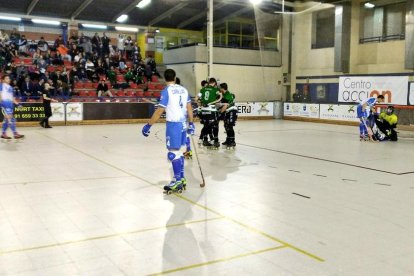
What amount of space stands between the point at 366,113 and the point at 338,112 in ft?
25.9

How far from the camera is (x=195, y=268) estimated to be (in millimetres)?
3854

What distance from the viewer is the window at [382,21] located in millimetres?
23125

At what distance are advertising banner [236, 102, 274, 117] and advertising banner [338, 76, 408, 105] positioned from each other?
4.32 meters

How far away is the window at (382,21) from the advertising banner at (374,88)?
3.86m

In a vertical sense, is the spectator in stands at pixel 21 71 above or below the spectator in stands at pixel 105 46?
below

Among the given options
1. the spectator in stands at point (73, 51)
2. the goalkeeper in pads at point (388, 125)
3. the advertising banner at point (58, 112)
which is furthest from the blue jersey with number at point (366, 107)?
the spectator in stands at point (73, 51)

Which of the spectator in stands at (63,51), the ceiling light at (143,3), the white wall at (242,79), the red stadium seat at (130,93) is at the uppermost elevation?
the ceiling light at (143,3)

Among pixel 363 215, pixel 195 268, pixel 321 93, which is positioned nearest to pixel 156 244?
pixel 195 268

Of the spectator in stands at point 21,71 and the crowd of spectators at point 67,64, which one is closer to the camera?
the crowd of spectators at point 67,64

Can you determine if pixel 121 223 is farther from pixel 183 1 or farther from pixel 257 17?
pixel 183 1

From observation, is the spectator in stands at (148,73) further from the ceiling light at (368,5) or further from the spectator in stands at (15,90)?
the ceiling light at (368,5)

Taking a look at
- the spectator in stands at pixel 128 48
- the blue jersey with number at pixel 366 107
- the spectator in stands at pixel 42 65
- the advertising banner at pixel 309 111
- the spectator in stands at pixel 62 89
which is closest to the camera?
the blue jersey with number at pixel 366 107

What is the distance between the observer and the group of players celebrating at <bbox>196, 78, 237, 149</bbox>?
11.3 m

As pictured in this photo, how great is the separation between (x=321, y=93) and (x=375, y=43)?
13.3ft
